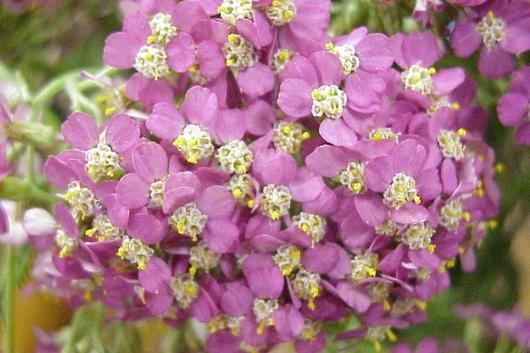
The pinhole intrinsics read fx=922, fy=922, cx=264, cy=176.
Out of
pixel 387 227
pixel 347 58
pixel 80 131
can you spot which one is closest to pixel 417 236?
pixel 387 227

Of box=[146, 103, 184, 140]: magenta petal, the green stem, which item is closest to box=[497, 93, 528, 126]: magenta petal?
box=[146, 103, 184, 140]: magenta petal

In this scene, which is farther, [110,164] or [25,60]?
[25,60]

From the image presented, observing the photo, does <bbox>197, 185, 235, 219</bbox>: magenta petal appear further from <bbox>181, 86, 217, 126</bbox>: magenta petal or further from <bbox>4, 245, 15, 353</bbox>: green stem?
<bbox>4, 245, 15, 353</bbox>: green stem

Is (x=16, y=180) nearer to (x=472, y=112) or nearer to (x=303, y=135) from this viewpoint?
(x=303, y=135)

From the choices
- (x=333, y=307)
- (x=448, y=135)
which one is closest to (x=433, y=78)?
(x=448, y=135)

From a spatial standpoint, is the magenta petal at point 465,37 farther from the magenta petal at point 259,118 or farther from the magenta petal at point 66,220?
the magenta petal at point 66,220

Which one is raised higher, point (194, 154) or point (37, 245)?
point (194, 154)

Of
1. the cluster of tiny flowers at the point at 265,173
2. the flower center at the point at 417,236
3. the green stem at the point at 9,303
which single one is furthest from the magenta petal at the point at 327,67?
the green stem at the point at 9,303
